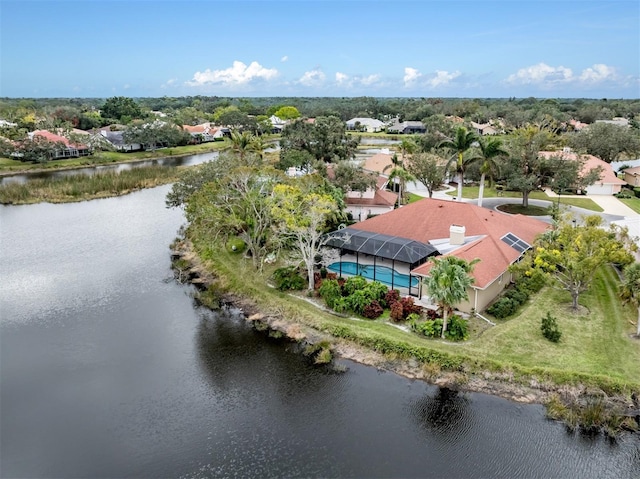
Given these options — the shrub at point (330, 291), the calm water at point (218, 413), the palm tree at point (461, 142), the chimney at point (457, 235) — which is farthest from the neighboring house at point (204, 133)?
the shrub at point (330, 291)

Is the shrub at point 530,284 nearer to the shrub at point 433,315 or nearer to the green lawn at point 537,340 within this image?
the green lawn at point 537,340

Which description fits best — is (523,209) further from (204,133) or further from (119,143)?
(204,133)

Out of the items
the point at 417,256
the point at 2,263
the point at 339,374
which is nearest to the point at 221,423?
the point at 339,374

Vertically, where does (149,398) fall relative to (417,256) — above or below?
below

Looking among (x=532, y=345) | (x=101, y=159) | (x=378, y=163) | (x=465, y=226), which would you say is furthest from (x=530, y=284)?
(x=101, y=159)

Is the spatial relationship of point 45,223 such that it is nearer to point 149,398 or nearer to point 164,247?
point 164,247

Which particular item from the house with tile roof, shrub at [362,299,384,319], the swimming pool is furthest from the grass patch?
shrub at [362,299,384,319]

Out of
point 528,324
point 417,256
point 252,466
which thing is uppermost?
point 417,256
